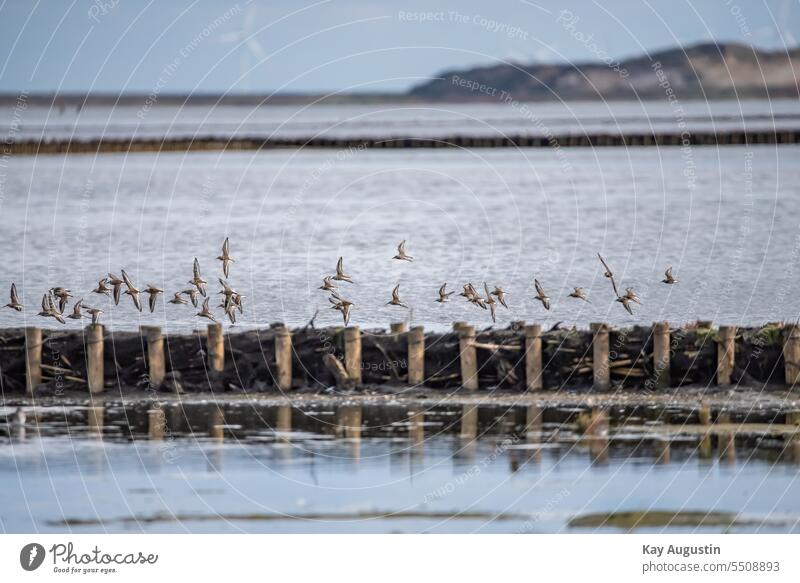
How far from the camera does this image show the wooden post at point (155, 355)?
1373 inches

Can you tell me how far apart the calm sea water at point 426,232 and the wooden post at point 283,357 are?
44.9 ft

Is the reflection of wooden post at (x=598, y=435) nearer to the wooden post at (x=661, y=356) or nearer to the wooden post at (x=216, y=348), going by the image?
the wooden post at (x=661, y=356)

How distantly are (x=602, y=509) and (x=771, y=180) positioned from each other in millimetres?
98568

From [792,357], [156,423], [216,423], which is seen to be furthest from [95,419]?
[792,357]

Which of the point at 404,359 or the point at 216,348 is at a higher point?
the point at 216,348

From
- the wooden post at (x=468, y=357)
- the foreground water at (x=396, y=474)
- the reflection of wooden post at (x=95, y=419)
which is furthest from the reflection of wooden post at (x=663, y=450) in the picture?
the reflection of wooden post at (x=95, y=419)

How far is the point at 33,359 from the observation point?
117ft

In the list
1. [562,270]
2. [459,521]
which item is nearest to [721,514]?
[459,521]

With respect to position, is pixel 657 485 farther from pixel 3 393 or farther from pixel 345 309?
pixel 3 393

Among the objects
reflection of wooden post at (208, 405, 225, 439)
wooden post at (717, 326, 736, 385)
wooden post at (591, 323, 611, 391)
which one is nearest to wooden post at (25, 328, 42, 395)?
reflection of wooden post at (208, 405, 225, 439)

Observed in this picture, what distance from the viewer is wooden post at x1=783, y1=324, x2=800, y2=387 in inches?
1351

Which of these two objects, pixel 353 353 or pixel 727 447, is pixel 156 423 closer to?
pixel 353 353

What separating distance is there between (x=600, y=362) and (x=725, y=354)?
2814mm

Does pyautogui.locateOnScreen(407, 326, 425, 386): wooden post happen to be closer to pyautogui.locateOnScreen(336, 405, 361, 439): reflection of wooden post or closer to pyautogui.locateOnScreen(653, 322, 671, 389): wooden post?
pyautogui.locateOnScreen(336, 405, 361, 439): reflection of wooden post
